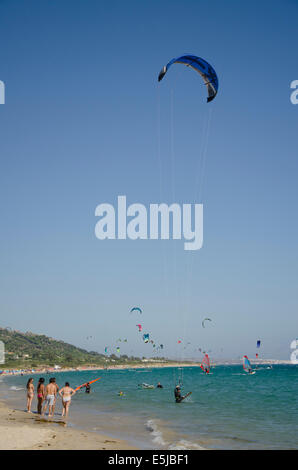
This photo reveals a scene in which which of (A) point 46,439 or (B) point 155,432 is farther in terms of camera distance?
(B) point 155,432

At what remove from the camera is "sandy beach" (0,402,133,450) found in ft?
34.2

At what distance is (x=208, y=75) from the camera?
17.2 metres

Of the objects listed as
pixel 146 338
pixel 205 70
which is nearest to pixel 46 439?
pixel 205 70

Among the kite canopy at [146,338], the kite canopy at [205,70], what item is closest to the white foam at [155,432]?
the kite canopy at [205,70]

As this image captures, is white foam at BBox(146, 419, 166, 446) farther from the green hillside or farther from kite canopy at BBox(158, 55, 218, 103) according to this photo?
the green hillside

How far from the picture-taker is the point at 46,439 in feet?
36.8

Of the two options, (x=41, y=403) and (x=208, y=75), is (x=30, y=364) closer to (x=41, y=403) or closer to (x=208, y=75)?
(x=41, y=403)

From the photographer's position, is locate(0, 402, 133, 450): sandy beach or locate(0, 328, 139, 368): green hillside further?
locate(0, 328, 139, 368): green hillside

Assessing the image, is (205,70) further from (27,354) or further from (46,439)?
(27,354)

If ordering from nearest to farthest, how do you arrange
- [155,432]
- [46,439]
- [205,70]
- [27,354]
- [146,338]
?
[46,439] < [155,432] < [205,70] < [146,338] < [27,354]

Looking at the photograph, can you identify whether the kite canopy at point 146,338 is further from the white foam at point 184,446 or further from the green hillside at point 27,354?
the green hillside at point 27,354

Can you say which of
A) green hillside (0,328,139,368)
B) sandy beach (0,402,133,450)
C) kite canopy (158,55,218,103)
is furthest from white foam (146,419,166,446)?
green hillside (0,328,139,368)
